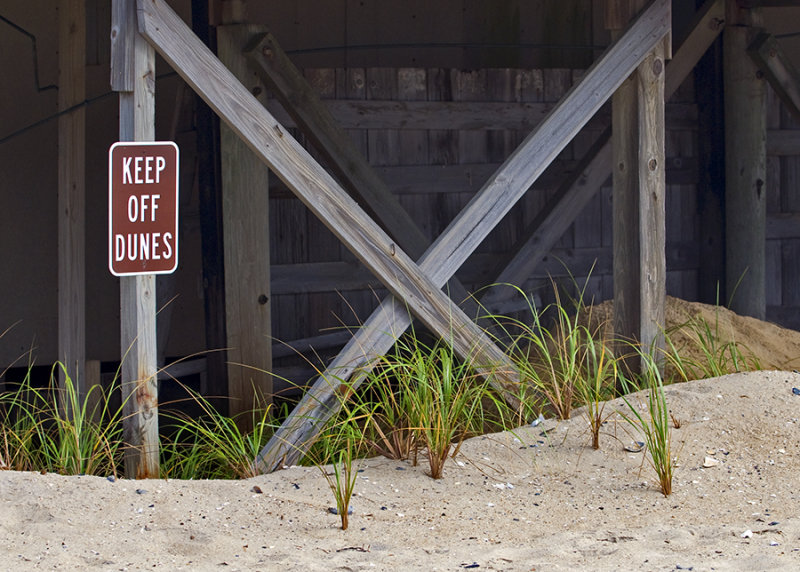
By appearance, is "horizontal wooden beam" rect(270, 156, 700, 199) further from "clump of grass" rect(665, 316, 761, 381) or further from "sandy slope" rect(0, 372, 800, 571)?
"sandy slope" rect(0, 372, 800, 571)

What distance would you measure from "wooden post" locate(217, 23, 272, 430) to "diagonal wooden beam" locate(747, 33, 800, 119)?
366cm

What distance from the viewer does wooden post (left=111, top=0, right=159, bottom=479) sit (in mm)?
4277

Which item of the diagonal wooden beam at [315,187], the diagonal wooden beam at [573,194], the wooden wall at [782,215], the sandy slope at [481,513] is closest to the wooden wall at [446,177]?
the diagonal wooden beam at [573,194]

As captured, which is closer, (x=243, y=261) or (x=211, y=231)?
(x=243, y=261)

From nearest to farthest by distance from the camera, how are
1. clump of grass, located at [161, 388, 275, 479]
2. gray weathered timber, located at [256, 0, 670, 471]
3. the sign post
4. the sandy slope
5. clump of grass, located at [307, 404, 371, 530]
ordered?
1. the sandy slope
2. clump of grass, located at [307, 404, 371, 530]
3. the sign post
4. clump of grass, located at [161, 388, 275, 479]
5. gray weathered timber, located at [256, 0, 670, 471]

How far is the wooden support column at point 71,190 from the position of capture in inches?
234

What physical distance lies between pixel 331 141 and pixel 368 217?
1.20 m

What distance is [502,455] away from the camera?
4699 millimetres

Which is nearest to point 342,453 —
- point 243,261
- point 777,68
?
point 243,261

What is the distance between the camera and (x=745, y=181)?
24.0 feet

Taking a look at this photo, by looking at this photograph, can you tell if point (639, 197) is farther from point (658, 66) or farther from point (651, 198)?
point (658, 66)

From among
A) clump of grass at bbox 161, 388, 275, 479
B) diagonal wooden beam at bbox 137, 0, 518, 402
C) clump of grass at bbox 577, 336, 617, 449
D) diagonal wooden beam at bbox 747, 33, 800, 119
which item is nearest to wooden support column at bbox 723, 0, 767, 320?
diagonal wooden beam at bbox 747, 33, 800, 119

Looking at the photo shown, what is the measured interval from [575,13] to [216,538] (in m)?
5.43

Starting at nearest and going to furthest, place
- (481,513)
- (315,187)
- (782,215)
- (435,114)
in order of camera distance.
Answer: (481,513)
(315,187)
(435,114)
(782,215)
